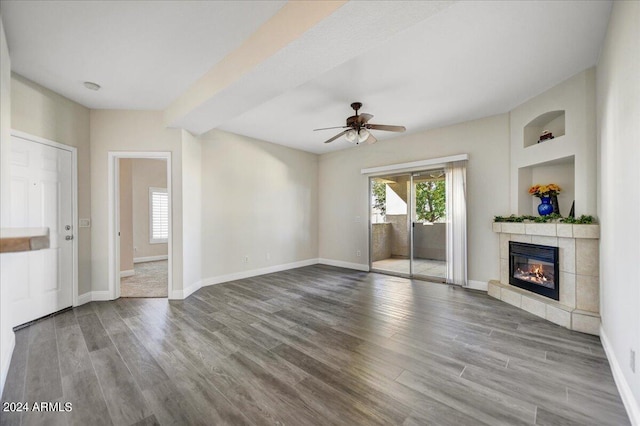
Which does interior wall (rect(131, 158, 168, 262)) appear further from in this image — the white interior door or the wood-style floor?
the wood-style floor

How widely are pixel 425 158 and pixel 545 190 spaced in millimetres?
1967

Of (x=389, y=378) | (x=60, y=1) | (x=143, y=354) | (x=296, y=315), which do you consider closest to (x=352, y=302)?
(x=296, y=315)

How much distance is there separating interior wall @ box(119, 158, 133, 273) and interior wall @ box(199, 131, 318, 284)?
77.6 inches

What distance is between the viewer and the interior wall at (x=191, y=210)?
13.3 ft

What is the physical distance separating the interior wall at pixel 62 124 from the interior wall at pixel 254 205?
1.57 meters

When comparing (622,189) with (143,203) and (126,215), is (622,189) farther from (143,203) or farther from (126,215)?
(143,203)

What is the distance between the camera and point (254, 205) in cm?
545

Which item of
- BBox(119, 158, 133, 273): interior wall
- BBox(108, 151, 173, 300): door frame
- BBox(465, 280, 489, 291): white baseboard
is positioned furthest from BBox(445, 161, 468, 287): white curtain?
BBox(119, 158, 133, 273): interior wall

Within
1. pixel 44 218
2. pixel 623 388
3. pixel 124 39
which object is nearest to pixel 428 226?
pixel 623 388

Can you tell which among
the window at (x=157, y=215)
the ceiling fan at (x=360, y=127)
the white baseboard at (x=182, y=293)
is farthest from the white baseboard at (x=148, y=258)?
the ceiling fan at (x=360, y=127)

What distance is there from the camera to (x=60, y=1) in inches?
77.4

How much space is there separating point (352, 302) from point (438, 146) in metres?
3.29

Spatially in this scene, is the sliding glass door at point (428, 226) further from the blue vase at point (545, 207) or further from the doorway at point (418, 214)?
the blue vase at point (545, 207)

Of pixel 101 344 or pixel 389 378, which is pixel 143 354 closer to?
pixel 101 344
